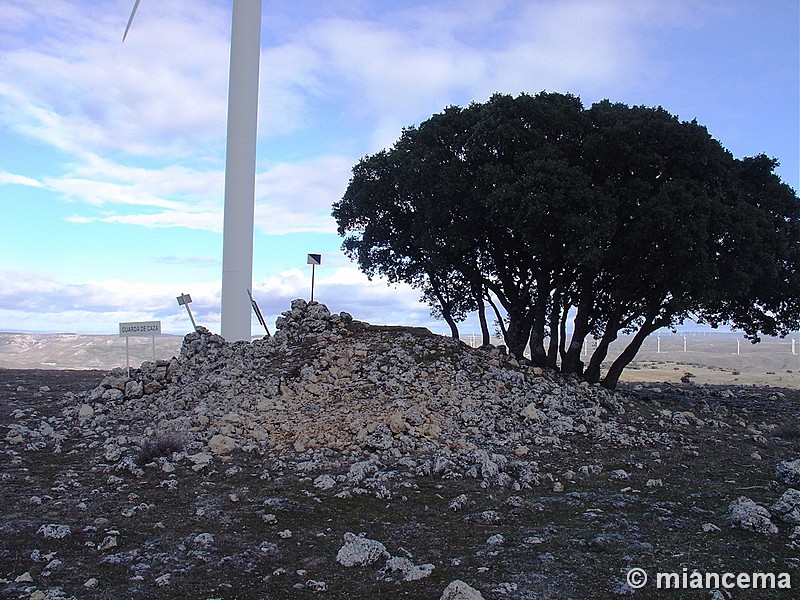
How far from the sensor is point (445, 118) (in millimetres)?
22797

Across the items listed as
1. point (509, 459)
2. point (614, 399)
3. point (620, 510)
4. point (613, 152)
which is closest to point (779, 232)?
point (613, 152)

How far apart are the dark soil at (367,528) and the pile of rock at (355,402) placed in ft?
3.02

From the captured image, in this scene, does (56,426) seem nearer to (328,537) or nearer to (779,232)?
(328,537)

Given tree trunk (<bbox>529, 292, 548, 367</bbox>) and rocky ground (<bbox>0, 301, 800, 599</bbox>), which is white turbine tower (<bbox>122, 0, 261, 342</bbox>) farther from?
tree trunk (<bbox>529, 292, 548, 367</bbox>)

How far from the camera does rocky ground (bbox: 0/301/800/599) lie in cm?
737

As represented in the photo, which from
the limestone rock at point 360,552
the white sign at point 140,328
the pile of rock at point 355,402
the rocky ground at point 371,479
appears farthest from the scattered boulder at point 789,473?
the white sign at point 140,328

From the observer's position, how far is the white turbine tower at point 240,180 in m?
22.9

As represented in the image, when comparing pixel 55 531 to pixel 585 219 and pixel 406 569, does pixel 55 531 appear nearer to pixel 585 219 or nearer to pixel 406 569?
pixel 406 569

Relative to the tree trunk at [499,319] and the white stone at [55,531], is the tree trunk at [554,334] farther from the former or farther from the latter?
the white stone at [55,531]

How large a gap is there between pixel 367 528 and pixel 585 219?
12.2 metres

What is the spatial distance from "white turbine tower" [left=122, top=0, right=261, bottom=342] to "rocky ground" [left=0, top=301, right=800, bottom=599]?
3.34 m

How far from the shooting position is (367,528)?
8797 millimetres

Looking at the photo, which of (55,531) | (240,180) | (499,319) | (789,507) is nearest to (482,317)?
(499,319)

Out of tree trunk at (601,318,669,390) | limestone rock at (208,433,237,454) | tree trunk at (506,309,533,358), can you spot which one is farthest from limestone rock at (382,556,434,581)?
tree trunk at (506,309,533,358)
